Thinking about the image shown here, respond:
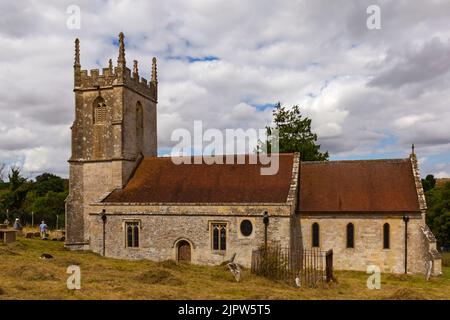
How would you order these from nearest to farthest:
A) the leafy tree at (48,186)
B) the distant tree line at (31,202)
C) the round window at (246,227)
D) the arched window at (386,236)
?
the arched window at (386,236) → the round window at (246,227) → the distant tree line at (31,202) → the leafy tree at (48,186)

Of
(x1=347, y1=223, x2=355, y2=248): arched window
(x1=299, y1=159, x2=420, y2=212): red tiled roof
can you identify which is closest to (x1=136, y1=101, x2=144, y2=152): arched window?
(x1=299, y1=159, x2=420, y2=212): red tiled roof

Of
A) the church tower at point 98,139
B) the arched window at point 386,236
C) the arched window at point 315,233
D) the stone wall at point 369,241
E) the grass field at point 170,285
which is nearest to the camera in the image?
the grass field at point 170,285

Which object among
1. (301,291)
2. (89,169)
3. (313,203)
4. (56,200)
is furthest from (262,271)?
(56,200)

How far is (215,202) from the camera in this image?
27938 mm

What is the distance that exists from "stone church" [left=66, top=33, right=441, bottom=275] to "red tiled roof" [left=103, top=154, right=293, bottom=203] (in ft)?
0.24

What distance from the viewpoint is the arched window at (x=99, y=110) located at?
33.0 m

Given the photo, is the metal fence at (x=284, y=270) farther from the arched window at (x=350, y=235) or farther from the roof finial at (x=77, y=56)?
the roof finial at (x=77, y=56)

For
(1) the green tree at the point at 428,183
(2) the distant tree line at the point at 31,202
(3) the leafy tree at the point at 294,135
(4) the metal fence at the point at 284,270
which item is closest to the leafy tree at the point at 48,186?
(2) the distant tree line at the point at 31,202

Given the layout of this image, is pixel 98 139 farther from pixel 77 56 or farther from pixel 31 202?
pixel 31 202

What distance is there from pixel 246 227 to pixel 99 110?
14.8 metres

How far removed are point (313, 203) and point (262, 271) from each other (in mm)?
8323

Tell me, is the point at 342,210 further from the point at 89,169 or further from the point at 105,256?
Answer: the point at 89,169

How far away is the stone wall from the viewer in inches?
1033
